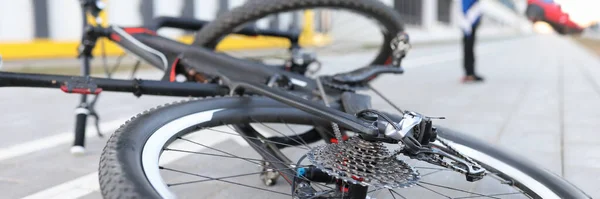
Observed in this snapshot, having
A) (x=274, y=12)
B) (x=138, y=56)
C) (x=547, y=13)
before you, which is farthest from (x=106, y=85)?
(x=547, y=13)

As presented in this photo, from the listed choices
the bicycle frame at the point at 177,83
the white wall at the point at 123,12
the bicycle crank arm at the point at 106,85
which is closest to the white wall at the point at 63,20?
the white wall at the point at 123,12

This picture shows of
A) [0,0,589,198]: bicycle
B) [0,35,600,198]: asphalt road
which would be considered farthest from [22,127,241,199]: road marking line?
[0,0,589,198]: bicycle

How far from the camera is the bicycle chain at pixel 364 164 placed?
150cm

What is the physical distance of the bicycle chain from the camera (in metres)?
1.50

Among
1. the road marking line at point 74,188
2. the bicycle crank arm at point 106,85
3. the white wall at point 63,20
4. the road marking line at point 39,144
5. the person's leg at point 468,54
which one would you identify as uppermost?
the bicycle crank arm at point 106,85

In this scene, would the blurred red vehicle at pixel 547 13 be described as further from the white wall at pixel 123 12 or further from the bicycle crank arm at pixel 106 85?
the white wall at pixel 123 12

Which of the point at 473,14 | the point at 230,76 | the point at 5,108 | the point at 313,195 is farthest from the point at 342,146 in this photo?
the point at 473,14

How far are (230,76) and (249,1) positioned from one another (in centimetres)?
74

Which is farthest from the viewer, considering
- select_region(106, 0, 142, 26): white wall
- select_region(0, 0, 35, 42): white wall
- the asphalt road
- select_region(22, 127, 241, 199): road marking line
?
select_region(106, 0, 142, 26): white wall

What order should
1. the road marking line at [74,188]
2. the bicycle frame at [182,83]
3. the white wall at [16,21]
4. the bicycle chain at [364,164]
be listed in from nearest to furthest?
1. the bicycle chain at [364,164]
2. the bicycle frame at [182,83]
3. the road marking line at [74,188]
4. the white wall at [16,21]

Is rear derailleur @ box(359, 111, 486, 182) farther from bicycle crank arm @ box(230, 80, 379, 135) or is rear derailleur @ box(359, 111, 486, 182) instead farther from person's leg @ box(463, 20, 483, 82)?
person's leg @ box(463, 20, 483, 82)

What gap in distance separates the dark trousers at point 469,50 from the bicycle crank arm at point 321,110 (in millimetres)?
6168

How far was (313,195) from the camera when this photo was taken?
172 centimetres

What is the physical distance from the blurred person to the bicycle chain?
6.41 meters
